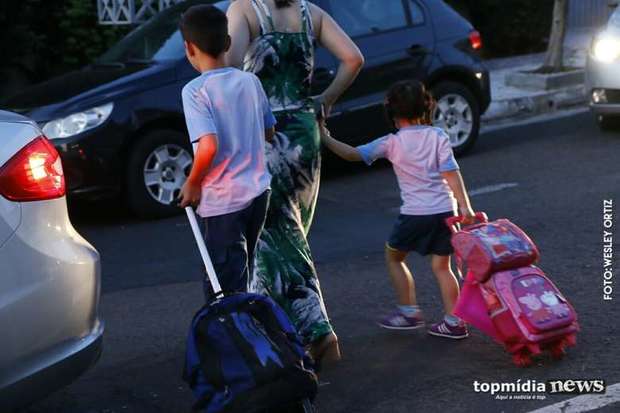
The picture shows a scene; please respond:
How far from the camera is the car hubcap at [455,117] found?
33.6 ft

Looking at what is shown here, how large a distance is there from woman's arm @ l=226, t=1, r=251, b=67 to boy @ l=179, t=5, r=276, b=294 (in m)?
0.36

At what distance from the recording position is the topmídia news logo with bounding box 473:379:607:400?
4.63 m

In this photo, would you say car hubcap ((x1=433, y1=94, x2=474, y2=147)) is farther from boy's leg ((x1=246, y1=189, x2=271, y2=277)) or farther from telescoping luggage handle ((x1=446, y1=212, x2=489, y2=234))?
boy's leg ((x1=246, y1=189, x2=271, y2=277))

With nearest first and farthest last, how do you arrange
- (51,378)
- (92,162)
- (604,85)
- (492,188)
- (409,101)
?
(51,378)
(409,101)
(92,162)
(492,188)
(604,85)

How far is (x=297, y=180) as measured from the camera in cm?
498

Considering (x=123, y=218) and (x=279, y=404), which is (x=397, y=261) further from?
(x=123, y=218)

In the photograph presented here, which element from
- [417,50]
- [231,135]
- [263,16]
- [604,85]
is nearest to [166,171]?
[417,50]

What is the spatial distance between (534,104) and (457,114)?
2.54 metres

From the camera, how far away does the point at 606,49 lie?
10461 mm

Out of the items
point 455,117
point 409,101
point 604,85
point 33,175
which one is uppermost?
point 33,175

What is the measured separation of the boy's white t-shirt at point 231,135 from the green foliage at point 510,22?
1322 cm

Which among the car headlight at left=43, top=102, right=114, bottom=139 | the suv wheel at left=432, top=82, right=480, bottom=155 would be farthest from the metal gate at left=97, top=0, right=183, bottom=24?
the car headlight at left=43, top=102, right=114, bottom=139

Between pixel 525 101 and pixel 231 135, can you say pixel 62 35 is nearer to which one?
pixel 525 101

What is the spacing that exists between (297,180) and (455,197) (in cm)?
74
